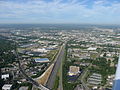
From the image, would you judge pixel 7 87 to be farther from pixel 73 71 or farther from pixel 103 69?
pixel 103 69

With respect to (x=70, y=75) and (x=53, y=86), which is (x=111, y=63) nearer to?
(x=70, y=75)

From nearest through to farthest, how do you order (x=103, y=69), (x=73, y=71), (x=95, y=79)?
(x=95, y=79) < (x=73, y=71) < (x=103, y=69)

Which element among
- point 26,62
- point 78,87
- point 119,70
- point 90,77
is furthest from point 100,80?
point 119,70

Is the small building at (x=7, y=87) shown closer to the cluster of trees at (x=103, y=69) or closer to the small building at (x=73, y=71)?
the small building at (x=73, y=71)

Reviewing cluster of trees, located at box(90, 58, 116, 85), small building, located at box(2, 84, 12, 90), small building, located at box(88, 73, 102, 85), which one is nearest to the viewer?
small building, located at box(2, 84, 12, 90)

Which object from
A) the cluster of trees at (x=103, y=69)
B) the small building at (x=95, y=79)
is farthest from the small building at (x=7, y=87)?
the cluster of trees at (x=103, y=69)

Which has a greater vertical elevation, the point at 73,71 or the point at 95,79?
the point at 73,71

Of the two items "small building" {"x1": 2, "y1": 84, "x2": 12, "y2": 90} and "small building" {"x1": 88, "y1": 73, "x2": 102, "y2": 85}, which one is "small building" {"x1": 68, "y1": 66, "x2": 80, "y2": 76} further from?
"small building" {"x1": 2, "y1": 84, "x2": 12, "y2": 90}

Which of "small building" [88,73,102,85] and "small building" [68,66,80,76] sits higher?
"small building" [68,66,80,76]

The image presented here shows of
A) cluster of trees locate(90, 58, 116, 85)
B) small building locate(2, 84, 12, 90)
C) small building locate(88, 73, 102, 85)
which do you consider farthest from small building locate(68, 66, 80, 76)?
small building locate(2, 84, 12, 90)

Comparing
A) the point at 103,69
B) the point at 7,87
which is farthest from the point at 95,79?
the point at 7,87

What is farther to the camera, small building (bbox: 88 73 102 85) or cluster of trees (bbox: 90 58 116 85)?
cluster of trees (bbox: 90 58 116 85)
